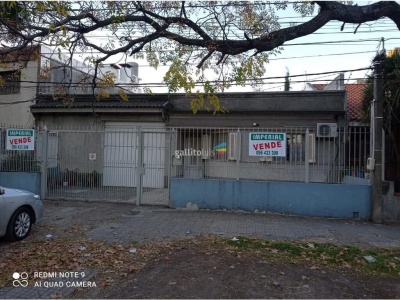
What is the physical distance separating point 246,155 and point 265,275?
17.9ft

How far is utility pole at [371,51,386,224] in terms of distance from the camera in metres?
9.55

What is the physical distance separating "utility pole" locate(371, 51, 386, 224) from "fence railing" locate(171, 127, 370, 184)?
43 cm

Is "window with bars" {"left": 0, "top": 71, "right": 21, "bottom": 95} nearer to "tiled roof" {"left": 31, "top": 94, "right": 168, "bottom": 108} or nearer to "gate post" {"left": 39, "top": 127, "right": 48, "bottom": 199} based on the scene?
"tiled roof" {"left": 31, "top": 94, "right": 168, "bottom": 108}

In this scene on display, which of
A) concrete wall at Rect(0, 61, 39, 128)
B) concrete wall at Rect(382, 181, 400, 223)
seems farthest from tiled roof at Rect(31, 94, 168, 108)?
concrete wall at Rect(382, 181, 400, 223)

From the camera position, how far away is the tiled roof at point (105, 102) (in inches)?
592

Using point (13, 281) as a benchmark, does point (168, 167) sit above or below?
above

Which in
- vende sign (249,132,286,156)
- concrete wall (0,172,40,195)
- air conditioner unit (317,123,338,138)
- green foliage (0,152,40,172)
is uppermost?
air conditioner unit (317,123,338,138)

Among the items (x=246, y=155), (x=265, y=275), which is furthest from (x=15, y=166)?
(x=265, y=275)

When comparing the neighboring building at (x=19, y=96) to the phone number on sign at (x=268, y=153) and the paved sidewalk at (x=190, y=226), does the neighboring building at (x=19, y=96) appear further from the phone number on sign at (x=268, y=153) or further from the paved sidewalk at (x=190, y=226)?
the phone number on sign at (x=268, y=153)

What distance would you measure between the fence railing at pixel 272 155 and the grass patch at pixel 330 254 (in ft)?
11.0

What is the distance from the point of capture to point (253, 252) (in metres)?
6.25

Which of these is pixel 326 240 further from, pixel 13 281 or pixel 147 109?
pixel 147 109

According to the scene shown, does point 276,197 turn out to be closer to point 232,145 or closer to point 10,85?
point 232,145

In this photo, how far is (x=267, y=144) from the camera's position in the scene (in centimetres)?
1021
